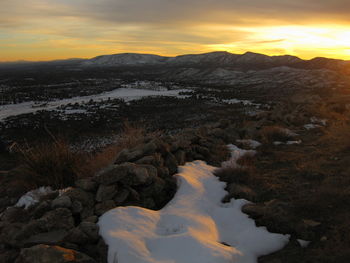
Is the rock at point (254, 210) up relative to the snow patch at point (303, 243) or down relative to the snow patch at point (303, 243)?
up

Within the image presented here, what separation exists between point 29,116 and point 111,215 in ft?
89.5

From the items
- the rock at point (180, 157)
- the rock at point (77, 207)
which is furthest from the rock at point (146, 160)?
the rock at point (77, 207)

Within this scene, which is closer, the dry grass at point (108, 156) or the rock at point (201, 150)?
the dry grass at point (108, 156)

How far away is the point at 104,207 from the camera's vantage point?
4.14m

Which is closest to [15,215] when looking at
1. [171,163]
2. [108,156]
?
[108,156]

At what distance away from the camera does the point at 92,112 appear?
95.8 ft

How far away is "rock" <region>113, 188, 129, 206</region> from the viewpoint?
4.40m

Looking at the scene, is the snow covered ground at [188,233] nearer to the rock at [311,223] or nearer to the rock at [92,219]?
the rock at [92,219]

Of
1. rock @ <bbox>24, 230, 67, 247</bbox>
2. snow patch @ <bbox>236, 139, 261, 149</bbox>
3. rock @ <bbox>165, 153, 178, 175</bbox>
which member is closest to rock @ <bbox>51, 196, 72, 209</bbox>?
rock @ <bbox>24, 230, 67, 247</bbox>

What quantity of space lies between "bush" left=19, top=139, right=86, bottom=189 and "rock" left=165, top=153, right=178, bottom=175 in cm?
186

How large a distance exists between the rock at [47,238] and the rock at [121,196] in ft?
3.36

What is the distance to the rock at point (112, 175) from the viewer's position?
4.52 m

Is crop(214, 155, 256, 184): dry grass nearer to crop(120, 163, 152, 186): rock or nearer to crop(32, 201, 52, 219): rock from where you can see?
crop(120, 163, 152, 186): rock

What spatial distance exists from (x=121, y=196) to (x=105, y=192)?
0.89 ft
